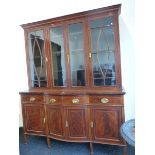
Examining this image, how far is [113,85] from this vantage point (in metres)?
2.29

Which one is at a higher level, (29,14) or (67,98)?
(29,14)

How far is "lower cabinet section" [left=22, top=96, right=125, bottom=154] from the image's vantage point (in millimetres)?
2184

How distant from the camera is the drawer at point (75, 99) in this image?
2.26 metres

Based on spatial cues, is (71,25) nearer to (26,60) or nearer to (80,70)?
(80,70)

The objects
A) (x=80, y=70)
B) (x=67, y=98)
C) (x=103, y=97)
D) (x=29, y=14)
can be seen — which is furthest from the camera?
(x=29, y=14)

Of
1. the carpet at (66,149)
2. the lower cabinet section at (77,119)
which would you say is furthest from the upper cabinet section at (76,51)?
the carpet at (66,149)

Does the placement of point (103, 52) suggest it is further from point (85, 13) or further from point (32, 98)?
point (32, 98)

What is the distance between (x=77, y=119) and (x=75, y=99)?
0.90 ft

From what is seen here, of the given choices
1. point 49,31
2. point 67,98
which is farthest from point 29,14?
point 67,98

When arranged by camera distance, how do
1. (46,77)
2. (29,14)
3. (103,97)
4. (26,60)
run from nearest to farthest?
(103,97)
(46,77)
(26,60)
(29,14)

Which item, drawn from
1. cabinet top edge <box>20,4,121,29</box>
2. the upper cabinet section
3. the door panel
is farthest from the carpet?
cabinet top edge <box>20,4,121,29</box>

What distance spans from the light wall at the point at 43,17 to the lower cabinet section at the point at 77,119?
0.51 metres

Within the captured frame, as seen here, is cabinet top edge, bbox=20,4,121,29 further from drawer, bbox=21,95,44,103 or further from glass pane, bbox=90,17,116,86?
drawer, bbox=21,95,44,103

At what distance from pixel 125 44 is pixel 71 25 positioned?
84cm
